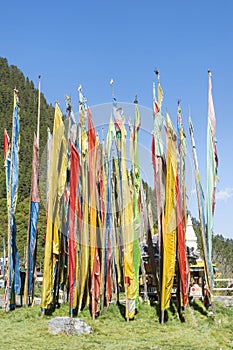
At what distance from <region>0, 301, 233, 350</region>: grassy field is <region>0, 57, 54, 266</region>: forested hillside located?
18767 mm

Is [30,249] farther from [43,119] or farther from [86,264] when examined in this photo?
[43,119]

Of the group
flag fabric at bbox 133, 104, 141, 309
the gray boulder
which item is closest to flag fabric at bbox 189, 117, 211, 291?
flag fabric at bbox 133, 104, 141, 309

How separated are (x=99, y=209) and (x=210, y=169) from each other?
3.34 metres

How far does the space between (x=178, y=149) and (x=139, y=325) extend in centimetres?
511

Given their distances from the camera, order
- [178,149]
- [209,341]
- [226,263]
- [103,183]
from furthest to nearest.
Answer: [226,263], [103,183], [178,149], [209,341]

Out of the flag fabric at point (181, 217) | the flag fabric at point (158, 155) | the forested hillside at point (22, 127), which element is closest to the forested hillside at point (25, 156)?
the forested hillside at point (22, 127)

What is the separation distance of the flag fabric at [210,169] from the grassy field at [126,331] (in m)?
1.41

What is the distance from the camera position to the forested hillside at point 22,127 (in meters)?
40.4

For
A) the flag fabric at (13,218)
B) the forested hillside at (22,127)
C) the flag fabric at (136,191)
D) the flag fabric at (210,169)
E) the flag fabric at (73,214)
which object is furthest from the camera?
the forested hillside at (22,127)

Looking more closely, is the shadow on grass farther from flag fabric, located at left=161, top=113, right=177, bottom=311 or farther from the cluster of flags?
flag fabric, located at left=161, top=113, right=177, bottom=311

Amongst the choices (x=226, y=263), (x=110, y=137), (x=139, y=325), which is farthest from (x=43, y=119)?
(x=139, y=325)

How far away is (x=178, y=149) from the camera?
14305 millimetres

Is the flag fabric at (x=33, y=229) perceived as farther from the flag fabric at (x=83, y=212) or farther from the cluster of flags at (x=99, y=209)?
the flag fabric at (x=83, y=212)

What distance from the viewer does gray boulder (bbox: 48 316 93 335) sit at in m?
10.5
